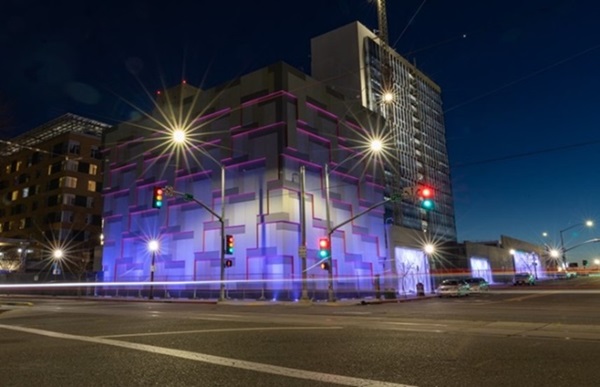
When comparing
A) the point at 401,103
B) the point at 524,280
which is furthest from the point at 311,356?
the point at 401,103

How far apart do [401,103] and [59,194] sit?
74.5 metres

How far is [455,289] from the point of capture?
37062 millimetres

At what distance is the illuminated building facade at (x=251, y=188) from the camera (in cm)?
3778

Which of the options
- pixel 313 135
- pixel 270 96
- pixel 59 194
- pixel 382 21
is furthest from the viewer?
pixel 382 21

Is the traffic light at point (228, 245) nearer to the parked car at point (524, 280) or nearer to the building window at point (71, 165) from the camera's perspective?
the parked car at point (524, 280)

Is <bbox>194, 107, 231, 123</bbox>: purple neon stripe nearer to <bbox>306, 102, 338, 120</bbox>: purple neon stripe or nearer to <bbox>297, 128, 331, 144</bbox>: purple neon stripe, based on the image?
<bbox>297, 128, 331, 144</bbox>: purple neon stripe

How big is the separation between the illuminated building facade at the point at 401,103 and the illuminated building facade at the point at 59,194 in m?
45.2

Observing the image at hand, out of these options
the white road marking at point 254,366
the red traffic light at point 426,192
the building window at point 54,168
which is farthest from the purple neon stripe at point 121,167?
the white road marking at point 254,366

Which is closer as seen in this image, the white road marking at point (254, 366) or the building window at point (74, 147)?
the white road marking at point (254, 366)

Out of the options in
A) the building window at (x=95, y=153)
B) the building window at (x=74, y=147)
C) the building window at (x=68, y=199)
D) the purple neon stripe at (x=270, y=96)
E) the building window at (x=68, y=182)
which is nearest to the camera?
the purple neon stripe at (x=270, y=96)

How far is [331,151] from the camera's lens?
142 ft

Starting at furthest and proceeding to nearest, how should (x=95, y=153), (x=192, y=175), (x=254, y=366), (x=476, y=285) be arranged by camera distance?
(x=95, y=153)
(x=192, y=175)
(x=476, y=285)
(x=254, y=366)

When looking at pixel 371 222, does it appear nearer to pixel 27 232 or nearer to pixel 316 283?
pixel 316 283

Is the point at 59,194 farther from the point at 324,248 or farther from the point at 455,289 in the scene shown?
the point at 455,289
